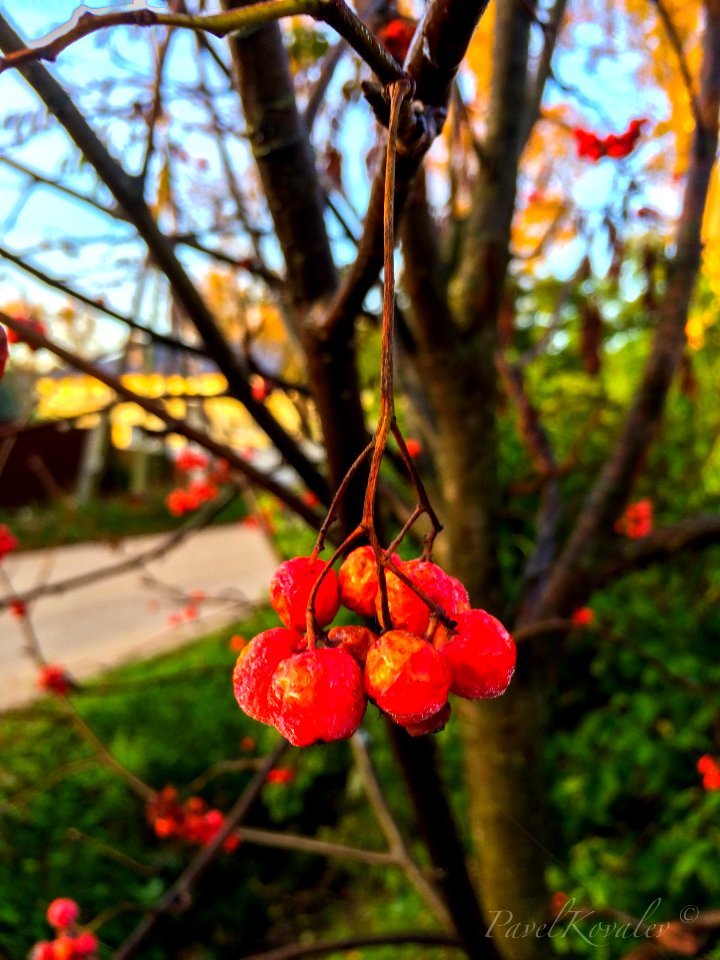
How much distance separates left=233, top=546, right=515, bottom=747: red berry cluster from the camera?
0.53m

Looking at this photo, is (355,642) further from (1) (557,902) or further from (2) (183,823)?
(2) (183,823)

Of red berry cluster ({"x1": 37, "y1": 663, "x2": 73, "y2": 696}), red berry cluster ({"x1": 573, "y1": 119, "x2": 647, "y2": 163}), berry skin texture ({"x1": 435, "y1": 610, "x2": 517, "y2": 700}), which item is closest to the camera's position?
berry skin texture ({"x1": 435, "y1": 610, "x2": 517, "y2": 700})

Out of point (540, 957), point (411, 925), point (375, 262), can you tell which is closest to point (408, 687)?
point (375, 262)

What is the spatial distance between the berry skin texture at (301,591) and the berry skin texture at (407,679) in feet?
0.26

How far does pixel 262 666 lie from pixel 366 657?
0.09 m

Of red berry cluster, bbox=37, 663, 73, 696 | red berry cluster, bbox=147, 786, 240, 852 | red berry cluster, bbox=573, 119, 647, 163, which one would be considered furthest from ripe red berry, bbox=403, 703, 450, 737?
red berry cluster, bbox=37, 663, 73, 696

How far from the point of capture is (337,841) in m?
3.74

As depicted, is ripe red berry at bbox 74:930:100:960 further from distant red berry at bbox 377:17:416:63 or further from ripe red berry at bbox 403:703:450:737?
distant red berry at bbox 377:17:416:63

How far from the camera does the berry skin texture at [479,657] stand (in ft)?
1.85

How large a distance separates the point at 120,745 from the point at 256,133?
366 centimetres

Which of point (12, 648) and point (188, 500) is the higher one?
point (188, 500)

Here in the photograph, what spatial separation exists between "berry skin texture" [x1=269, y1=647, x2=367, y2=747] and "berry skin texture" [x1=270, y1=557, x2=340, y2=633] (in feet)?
0.19

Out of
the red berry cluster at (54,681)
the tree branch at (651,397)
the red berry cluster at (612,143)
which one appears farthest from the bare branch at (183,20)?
the red berry cluster at (54,681)

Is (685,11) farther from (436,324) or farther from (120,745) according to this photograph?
(120,745)
